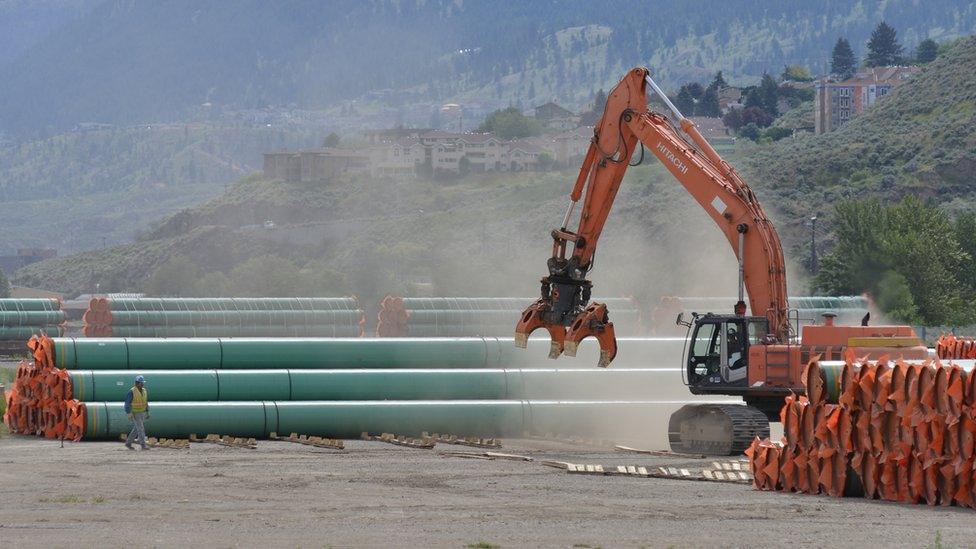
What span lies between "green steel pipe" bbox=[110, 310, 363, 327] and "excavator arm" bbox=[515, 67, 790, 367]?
33493 millimetres

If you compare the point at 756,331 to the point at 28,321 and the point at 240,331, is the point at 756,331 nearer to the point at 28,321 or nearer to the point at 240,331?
the point at 240,331

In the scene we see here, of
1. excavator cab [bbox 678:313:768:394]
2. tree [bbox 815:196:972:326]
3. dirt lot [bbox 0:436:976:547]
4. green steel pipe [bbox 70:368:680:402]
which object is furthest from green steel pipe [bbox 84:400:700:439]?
tree [bbox 815:196:972:326]

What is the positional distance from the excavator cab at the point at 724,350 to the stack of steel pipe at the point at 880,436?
578cm

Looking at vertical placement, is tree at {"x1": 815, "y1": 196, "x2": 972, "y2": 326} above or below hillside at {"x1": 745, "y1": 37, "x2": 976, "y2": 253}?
below

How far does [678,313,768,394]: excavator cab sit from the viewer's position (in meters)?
31.1

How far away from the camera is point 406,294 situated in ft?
404

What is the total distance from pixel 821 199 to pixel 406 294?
3510 centimetres

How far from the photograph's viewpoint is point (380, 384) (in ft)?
115

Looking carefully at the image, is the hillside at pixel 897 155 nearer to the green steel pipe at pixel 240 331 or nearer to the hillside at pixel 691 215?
the hillside at pixel 691 215

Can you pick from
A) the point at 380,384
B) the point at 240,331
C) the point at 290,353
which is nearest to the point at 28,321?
the point at 240,331

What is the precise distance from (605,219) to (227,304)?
128 ft

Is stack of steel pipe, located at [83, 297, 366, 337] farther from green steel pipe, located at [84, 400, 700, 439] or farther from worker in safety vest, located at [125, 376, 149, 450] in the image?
worker in safety vest, located at [125, 376, 149, 450]

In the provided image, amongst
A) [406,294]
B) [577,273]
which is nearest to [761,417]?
[577,273]

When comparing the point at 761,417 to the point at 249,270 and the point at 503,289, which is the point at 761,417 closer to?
the point at 503,289
